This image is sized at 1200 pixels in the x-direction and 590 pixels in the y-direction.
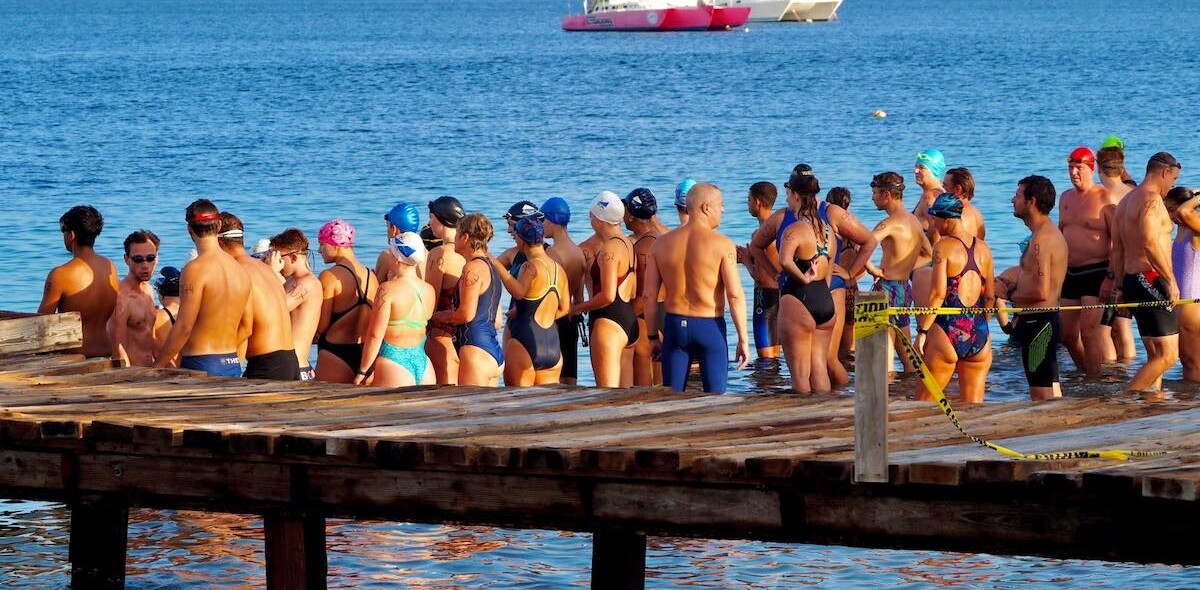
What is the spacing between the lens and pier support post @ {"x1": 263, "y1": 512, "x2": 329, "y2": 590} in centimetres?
817

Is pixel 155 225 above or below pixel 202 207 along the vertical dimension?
above

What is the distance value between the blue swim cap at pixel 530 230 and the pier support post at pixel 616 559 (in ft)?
11.0

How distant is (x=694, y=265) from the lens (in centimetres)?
1154

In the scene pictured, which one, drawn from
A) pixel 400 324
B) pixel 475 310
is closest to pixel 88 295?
pixel 400 324

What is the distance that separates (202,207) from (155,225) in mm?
23214

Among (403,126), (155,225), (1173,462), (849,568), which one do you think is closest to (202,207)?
(849,568)

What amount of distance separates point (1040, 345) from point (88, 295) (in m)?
6.40

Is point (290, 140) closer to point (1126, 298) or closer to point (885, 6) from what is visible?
point (1126, 298)

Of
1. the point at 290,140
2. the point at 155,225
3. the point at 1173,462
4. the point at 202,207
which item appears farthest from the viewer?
the point at 290,140

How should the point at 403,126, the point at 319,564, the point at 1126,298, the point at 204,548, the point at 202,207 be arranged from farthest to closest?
the point at 403,126, the point at 1126,298, the point at 204,548, the point at 202,207, the point at 319,564

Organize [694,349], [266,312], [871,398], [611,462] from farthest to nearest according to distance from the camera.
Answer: [694,349] → [266,312] → [611,462] → [871,398]

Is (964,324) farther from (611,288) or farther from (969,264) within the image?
(611,288)

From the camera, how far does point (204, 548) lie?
34.7 ft

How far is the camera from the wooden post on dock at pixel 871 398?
6.39 m
